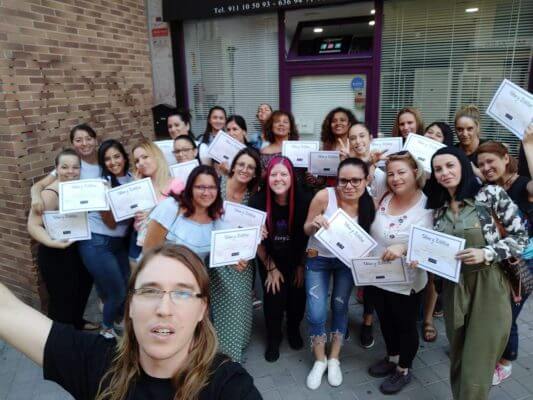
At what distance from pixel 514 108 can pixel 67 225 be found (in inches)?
137

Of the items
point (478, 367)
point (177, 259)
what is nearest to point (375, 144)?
point (478, 367)

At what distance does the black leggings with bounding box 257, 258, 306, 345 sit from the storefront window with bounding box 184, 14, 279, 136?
295 centimetres

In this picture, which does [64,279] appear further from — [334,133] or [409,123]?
[409,123]

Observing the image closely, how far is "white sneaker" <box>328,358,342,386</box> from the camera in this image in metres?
3.03

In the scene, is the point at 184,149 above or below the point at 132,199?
above

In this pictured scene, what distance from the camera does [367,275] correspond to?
272 centimetres

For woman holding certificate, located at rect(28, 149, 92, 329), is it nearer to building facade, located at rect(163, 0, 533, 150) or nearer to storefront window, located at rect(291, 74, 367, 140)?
building facade, located at rect(163, 0, 533, 150)

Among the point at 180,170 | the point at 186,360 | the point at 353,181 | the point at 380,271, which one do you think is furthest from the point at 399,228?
the point at 180,170

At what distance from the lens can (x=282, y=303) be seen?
3324 millimetres

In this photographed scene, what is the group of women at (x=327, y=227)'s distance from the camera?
238 cm

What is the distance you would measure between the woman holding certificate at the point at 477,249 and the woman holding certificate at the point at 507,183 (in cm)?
60

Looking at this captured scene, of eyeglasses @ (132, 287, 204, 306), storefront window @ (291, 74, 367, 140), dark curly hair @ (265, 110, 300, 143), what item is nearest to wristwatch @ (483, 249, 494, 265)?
eyeglasses @ (132, 287, 204, 306)

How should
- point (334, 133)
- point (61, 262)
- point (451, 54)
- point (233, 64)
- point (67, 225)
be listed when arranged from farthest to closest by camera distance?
point (233, 64)
point (451, 54)
point (334, 133)
point (61, 262)
point (67, 225)

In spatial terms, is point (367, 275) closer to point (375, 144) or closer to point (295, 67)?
point (375, 144)
